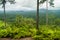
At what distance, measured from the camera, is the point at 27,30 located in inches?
569

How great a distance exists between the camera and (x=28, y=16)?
15766 mm

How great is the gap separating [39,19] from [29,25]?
40.6 inches

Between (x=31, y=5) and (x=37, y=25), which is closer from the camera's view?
(x=37, y=25)

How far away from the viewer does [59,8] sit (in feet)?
51.9

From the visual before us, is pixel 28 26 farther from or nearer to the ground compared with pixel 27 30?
farther from the ground

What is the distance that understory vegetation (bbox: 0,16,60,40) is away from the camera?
44.5ft

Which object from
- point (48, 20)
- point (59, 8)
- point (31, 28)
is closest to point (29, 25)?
point (31, 28)

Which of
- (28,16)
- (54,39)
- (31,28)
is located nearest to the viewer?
(54,39)

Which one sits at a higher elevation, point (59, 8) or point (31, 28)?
point (59, 8)

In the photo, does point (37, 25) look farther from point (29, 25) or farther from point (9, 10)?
point (9, 10)

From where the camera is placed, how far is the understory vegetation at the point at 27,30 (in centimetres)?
1357

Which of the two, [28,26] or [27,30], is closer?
[27,30]

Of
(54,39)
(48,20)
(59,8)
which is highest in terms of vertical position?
(59,8)

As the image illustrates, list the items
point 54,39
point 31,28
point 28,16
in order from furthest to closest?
point 28,16, point 31,28, point 54,39
